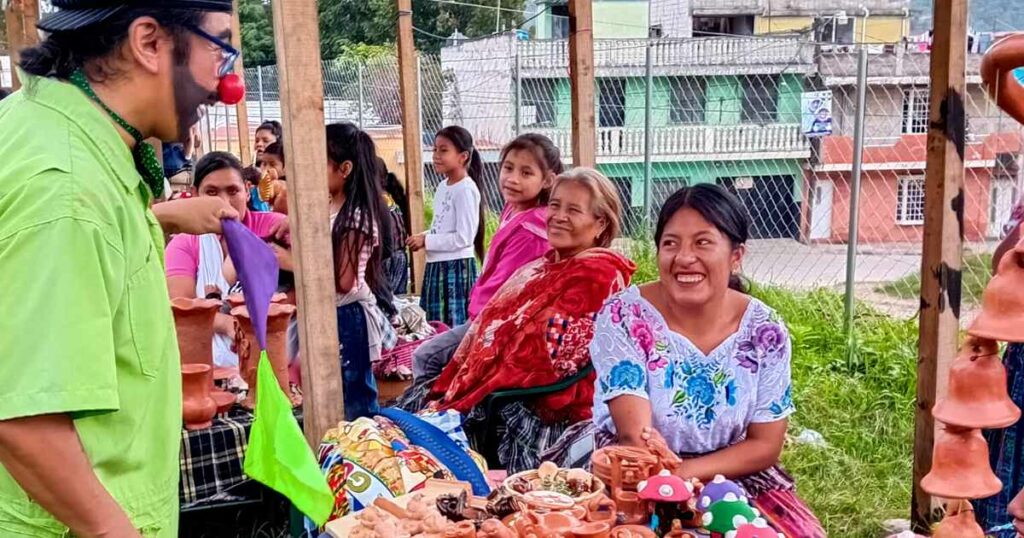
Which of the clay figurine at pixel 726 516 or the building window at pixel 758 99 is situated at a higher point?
the building window at pixel 758 99

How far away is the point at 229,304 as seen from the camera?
11.3ft

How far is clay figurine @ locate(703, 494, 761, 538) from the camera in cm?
172

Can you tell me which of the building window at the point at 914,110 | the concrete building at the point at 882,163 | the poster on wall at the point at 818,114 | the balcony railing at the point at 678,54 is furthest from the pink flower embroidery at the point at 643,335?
the balcony railing at the point at 678,54

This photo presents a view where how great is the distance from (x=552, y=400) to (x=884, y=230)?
4.71 metres

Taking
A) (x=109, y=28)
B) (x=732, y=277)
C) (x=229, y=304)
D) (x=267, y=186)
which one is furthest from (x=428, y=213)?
(x=109, y=28)

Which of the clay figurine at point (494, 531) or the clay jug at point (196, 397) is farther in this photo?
the clay jug at point (196, 397)

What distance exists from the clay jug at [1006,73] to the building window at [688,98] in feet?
26.5

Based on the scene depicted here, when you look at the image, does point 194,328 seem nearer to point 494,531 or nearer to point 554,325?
point 554,325

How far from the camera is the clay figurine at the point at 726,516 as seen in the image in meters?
1.72

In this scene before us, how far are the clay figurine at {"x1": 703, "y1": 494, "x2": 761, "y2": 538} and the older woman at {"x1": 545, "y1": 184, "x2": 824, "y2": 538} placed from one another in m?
0.56

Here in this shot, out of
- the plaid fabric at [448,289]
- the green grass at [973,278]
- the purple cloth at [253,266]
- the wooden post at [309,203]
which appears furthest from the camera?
the plaid fabric at [448,289]

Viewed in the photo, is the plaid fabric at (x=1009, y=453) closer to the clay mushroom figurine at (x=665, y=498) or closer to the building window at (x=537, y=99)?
the clay mushroom figurine at (x=665, y=498)

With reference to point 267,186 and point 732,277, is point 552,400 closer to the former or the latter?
point 732,277

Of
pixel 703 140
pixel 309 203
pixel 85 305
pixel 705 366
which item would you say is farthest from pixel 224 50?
pixel 703 140
